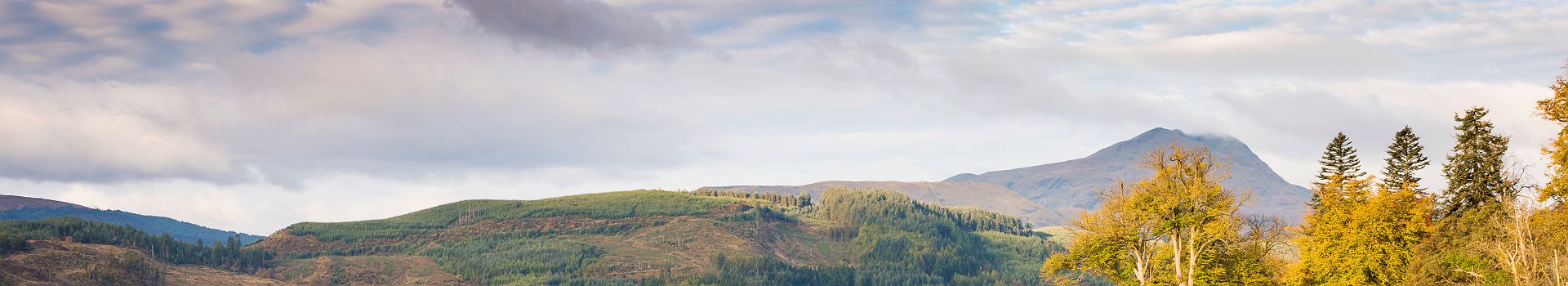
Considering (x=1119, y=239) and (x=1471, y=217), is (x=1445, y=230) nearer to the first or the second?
(x=1471, y=217)

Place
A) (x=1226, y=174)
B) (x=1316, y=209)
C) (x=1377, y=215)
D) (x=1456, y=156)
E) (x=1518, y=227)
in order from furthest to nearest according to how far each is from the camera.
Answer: (x=1316, y=209)
(x=1456, y=156)
(x=1377, y=215)
(x=1518, y=227)
(x=1226, y=174)

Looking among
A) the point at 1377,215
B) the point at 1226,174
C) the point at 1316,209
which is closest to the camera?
the point at 1226,174

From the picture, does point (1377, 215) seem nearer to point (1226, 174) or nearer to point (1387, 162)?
point (1387, 162)

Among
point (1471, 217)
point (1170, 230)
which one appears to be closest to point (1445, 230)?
point (1471, 217)

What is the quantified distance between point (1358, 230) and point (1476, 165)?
13.3 meters

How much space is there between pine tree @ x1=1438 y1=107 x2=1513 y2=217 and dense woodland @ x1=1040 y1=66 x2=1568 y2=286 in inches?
3.6

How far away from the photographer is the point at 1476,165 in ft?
304

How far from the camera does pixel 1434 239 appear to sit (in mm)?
87812

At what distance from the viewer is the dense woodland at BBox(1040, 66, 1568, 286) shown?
68188 millimetres

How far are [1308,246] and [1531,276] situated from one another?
17626 millimetres

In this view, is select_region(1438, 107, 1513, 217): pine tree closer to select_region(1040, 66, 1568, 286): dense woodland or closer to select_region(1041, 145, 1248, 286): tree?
select_region(1040, 66, 1568, 286): dense woodland

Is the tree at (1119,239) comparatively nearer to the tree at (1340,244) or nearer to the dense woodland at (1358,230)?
the dense woodland at (1358,230)

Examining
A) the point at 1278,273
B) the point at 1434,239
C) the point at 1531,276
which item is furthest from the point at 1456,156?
the point at 1531,276

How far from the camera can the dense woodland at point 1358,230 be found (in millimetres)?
68188
